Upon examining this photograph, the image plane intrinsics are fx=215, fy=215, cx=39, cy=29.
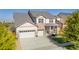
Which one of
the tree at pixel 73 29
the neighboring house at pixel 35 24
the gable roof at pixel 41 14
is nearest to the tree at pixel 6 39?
the neighboring house at pixel 35 24

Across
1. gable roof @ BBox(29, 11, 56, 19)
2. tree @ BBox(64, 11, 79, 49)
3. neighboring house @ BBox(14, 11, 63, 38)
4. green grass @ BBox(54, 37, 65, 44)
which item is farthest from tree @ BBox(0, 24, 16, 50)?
tree @ BBox(64, 11, 79, 49)

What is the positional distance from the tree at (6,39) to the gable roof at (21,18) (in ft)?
0.40

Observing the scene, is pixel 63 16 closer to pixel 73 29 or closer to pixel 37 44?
pixel 73 29

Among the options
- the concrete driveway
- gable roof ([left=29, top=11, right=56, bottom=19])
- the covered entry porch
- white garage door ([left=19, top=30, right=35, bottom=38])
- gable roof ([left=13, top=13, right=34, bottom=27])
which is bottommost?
the concrete driveway

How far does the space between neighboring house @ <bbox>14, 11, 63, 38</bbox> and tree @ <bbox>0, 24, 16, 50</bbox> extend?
0.25 feet

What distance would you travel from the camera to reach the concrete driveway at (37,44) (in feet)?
7.59

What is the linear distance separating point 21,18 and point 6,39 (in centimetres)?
27

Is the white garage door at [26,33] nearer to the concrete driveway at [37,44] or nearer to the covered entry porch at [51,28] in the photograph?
the concrete driveway at [37,44]

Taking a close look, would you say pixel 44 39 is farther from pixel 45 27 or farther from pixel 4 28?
pixel 4 28

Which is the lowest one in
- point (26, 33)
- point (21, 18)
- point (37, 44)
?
point (37, 44)

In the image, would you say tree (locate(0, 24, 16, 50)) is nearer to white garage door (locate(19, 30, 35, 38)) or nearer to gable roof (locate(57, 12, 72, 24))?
white garage door (locate(19, 30, 35, 38))

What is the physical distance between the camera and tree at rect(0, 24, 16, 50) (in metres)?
2.25

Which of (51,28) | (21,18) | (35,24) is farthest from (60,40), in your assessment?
(21,18)

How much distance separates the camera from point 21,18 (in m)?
2.30
